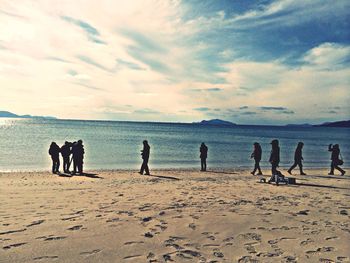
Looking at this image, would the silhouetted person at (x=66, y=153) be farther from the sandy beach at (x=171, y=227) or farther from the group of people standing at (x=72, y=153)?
the sandy beach at (x=171, y=227)

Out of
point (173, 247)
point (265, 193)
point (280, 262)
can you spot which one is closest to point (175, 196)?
point (265, 193)

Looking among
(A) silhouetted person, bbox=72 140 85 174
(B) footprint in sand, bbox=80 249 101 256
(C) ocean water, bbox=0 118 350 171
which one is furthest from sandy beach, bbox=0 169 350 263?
(C) ocean water, bbox=0 118 350 171

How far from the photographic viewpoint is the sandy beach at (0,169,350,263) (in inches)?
210

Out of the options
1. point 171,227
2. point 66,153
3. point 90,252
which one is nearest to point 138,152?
point 66,153

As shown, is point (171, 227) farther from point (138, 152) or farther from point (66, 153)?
point (138, 152)

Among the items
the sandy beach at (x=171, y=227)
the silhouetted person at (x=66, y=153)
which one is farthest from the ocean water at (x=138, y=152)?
the sandy beach at (x=171, y=227)

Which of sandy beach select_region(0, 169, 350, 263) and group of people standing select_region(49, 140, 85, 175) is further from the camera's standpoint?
group of people standing select_region(49, 140, 85, 175)

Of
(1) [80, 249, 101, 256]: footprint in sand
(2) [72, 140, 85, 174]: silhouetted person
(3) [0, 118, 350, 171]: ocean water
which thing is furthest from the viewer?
(3) [0, 118, 350, 171]: ocean water

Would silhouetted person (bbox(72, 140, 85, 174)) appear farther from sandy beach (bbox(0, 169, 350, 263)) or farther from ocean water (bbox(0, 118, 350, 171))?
sandy beach (bbox(0, 169, 350, 263))

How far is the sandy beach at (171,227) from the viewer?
17.5 feet

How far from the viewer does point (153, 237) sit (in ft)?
20.1

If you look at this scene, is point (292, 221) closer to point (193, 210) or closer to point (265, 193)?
point (193, 210)

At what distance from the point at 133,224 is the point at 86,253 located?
1723mm

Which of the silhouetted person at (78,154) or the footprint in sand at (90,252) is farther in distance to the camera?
the silhouetted person at (78,154)
